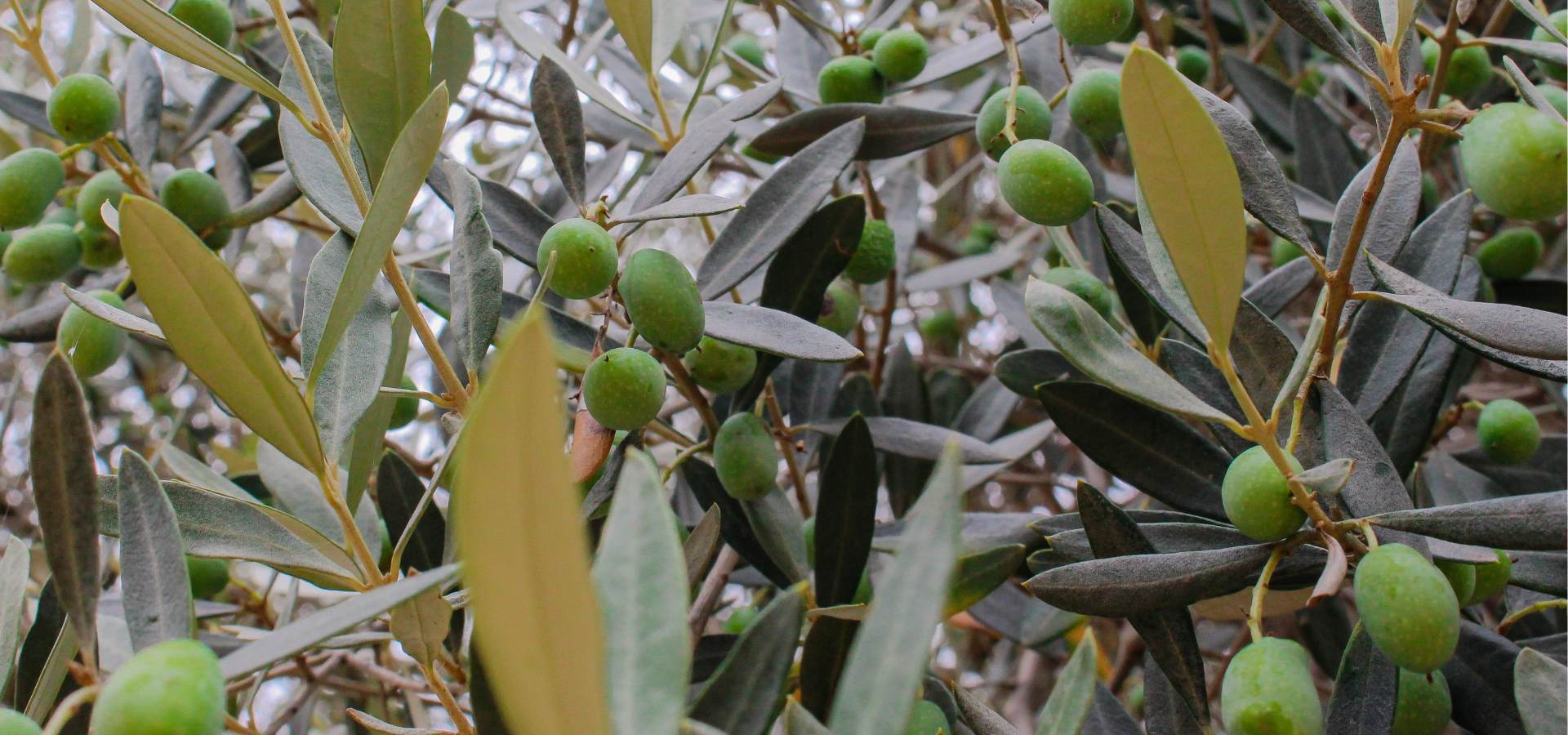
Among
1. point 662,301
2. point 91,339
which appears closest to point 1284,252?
point 662,301

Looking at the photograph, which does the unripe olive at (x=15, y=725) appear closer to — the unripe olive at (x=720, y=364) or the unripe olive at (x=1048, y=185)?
the unripe olive at (x=720, y=364)

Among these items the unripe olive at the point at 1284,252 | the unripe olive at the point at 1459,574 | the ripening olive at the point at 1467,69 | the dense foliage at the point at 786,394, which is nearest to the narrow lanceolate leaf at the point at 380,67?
the dense foliage at the point at 786,394

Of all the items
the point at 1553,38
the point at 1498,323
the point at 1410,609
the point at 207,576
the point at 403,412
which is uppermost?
the point at 1553,38

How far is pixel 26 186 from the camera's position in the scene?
117 cm

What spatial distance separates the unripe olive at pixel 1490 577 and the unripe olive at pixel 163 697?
88 cm

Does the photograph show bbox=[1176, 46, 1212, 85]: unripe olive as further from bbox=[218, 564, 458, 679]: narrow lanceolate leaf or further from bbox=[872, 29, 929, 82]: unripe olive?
bbox=[218, 564, 458, 679]: narrow lanceolate leaf

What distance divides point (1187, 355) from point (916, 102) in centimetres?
94

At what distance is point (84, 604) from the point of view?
61 cm

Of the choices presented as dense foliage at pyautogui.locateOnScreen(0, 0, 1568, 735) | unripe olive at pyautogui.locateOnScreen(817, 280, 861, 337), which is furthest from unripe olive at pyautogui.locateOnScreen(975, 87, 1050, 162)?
unripe olive at pyautogui.locateOnScreen(817, 280, 861, 337)

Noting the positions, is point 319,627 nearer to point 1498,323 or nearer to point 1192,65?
point 1498,323

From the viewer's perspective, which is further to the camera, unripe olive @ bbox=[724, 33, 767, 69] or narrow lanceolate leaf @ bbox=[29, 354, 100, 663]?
unripe olive @ bbox=[724, 33, 767, 69]

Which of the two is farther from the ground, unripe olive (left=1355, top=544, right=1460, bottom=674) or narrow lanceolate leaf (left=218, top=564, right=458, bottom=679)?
narrow lanceolate leaf (left=218, top=564, right=458, bottom=679)

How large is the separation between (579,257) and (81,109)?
0.77 m

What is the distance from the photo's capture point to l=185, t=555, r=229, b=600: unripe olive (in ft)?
4.00
